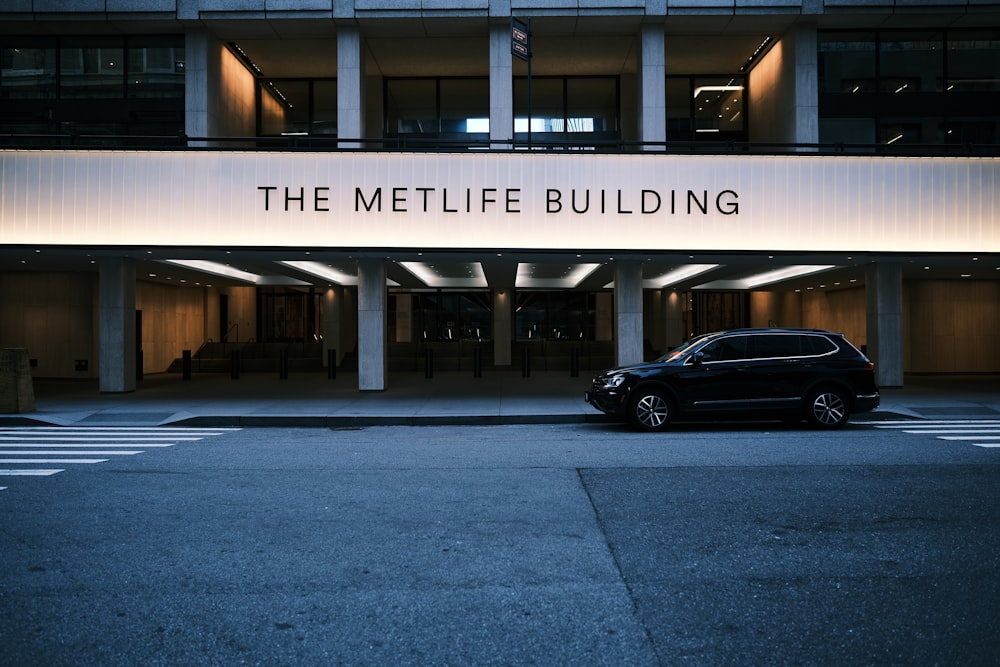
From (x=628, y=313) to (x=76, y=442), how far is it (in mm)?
12841

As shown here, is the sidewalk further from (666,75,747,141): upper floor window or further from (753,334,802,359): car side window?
(666,75,747,141): upper floor window

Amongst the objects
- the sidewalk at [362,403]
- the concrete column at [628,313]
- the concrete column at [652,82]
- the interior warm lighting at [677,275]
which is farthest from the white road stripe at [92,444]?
the concrete column at [652,82]

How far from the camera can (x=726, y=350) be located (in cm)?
1235

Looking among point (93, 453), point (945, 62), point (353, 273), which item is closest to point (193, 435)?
point (93, 453)

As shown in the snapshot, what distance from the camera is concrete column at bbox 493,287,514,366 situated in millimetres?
31375

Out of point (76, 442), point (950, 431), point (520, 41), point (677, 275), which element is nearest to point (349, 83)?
point (520, 41)

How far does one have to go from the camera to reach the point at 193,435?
11.9 m

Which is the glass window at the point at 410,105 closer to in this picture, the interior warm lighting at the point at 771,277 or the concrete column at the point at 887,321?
the interior warm lighting at the point at 771,277

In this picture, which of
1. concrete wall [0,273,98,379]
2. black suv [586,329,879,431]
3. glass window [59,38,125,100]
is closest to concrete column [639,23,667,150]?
black suv [586,329,879,431]

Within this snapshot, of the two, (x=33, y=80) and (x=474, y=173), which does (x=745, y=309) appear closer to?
(x=474, y=173)

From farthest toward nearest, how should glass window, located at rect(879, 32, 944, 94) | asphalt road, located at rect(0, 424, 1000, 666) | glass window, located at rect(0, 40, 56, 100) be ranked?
1. glass window, located at rect(0, 40, 56, 100)
2. glass window, located at rect(879, 32, 944, 94)
3. asphalt road, located at rect(0, 424, 1000, 666)

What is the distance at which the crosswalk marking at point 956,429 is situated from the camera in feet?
34.6

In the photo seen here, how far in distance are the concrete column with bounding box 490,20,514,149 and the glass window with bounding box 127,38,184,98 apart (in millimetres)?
10146

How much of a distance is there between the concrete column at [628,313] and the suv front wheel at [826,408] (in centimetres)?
634
